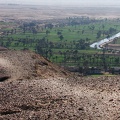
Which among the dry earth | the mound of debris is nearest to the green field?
the mound of debris

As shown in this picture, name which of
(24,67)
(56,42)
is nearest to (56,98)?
(24,67)

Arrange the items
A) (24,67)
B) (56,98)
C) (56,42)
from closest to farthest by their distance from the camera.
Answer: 1. (56,98)
2. (24,67)
3. (56,42)

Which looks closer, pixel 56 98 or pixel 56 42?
pixel 56 98

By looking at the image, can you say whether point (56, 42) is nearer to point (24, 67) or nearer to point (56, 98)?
point (24, 67)

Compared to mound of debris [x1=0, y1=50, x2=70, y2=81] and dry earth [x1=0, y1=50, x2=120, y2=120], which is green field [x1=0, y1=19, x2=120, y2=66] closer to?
mound of debris [x1=0, y1=50, x2=70, y2=81]

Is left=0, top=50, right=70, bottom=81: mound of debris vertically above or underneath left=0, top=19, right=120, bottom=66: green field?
above

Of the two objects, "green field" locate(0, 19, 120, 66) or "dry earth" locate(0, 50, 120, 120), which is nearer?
"dry earth" locate(0, 50, 120, 120)

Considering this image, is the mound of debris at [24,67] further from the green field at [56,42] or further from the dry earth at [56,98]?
the green field at [56,42]

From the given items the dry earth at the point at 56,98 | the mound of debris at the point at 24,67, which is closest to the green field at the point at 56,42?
the mound of debris at the point at 24,67
